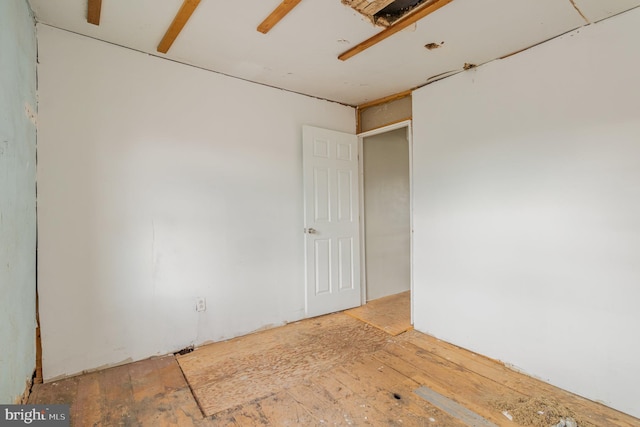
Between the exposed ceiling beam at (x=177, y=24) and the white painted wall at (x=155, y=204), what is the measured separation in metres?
0.26

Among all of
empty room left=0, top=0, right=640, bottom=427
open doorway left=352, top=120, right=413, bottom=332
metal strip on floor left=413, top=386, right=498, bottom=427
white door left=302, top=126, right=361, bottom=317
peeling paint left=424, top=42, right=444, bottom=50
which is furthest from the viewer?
open doorway left=352, top=120, right=413, bottom=332

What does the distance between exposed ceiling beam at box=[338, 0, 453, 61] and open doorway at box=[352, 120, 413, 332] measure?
1.34 meters

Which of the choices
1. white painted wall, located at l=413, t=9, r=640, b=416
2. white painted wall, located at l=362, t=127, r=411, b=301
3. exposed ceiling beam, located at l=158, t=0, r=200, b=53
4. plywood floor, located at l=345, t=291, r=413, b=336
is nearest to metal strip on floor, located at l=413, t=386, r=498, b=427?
white painted wall, located at l=413, t=9, r=640, b=416

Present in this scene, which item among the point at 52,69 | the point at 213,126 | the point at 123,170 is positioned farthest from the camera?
the point at 213,126

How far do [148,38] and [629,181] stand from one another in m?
3.38

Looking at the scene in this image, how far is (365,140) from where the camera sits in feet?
13.0

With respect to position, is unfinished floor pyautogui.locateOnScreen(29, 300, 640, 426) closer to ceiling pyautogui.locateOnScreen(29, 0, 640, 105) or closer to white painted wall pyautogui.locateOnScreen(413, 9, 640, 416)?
white painted wall pyautogui.locateOnScreen(413, 9, 640, 416)

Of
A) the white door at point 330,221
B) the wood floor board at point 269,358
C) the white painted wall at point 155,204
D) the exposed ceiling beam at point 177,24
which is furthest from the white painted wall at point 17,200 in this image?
the white door at point 330,221

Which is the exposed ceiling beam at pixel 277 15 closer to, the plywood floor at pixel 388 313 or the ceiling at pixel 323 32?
the ceiling at pixel 323 32

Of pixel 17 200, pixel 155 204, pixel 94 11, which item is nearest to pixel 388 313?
pixel 155 204

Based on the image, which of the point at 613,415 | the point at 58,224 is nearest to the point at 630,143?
the point at 613,415

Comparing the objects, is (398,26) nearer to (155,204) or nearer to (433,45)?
(433,45)

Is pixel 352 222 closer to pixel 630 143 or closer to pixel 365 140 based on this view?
pixel 365 140

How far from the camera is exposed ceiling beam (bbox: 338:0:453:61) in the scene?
184cm
